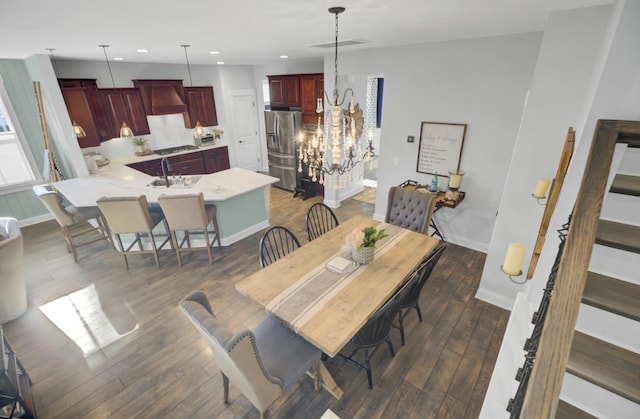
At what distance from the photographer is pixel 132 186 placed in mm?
4117

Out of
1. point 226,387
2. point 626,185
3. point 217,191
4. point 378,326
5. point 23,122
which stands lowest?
point 226,387

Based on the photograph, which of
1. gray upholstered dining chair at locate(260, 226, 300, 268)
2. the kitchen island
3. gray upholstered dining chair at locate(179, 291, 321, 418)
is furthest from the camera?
the kitchen island

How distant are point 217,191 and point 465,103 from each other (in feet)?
11.4

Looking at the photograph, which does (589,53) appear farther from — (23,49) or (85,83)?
(85,83)

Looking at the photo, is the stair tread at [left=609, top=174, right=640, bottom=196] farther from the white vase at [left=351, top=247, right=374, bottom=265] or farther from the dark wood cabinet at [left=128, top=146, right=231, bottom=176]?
the dark wood cabinet at [left=128, top=146, right=231, bottom=176]

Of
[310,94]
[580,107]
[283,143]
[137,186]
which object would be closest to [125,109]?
[137,186]

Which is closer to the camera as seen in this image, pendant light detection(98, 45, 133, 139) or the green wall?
pendant light detection(98, 45, 133, 139)

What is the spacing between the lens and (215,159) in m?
6.57

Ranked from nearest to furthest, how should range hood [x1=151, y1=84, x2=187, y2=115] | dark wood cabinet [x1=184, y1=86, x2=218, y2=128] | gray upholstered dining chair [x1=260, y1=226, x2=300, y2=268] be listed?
gray upholstered dining chair [x1=260, y1=226, x2=300, y2=268]
range hood [x1=151, y1=84, x2=187, y2=115]
dark wood cabinet [x1=184, y1=86, x2=218, y2=128]

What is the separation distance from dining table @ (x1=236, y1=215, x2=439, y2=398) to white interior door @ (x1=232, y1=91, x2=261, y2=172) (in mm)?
5216

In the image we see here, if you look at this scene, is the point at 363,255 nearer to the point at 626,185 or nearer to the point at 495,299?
the point at 626,185

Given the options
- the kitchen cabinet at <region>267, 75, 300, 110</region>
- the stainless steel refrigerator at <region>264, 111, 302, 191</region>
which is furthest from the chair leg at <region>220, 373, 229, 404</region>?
the kitchen cabinet at <region>267, 75, 300, 110</region>

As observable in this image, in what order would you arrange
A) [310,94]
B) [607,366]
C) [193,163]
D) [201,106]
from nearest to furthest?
1. [607,366]
2. [310,94]
3. [193,163]
4. [201,106]

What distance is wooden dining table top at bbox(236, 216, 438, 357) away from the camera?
5.97 ft
